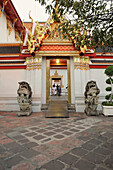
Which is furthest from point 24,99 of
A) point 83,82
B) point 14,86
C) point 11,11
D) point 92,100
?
point 11,11

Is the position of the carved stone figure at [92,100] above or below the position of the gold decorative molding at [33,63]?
below

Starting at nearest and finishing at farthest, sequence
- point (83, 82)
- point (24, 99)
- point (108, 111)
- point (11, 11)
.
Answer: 1. point (108, 111)
2. point (24, 99)
3. point (83, 82)
4. point (11, 11)

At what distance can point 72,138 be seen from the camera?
2889mm

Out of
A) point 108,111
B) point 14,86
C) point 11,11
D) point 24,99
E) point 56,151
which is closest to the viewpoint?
point 56,151

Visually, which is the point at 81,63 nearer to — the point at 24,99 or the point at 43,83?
the point at 43,83

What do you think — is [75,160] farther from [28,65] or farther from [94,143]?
[28,65]

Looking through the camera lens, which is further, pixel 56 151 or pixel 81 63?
pixel 81 63

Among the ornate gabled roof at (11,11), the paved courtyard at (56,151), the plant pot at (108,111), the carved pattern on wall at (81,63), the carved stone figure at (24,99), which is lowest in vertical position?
the paved courtyard at (56,151)

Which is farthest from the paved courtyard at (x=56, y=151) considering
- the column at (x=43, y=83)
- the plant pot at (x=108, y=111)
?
the column at (x=43, y=83)

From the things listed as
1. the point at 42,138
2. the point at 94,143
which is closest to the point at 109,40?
the point at 94,143

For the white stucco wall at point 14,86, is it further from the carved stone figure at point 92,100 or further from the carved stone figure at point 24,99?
the carved stone figure at point 92,100

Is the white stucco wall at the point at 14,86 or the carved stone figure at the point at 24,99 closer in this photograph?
the carved stone figure at the point at 24,99

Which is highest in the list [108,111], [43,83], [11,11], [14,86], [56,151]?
[11,11]

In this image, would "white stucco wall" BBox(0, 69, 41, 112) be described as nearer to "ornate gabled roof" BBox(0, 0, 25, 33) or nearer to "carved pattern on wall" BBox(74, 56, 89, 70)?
"carved pattern on wall" BBox(74, 56, 89, 70)
